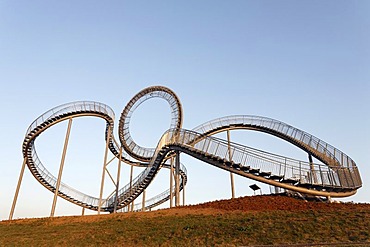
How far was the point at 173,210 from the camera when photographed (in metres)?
22.1

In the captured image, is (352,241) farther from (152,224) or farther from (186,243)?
(152,224)

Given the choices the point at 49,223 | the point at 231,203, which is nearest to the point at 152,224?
the point at 231,203

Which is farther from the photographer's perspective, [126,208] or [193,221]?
[126,208]

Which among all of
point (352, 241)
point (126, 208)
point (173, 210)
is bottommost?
point (352, 241)

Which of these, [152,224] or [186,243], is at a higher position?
[152,224]

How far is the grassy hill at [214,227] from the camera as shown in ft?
48.0

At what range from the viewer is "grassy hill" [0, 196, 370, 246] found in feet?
48.0

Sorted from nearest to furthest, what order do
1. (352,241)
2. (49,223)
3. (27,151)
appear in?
(352,241), (49,223), (27,151)

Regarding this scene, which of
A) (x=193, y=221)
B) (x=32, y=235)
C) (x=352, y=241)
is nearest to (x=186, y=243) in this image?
(x=193, y=221)

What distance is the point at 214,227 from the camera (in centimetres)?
1675

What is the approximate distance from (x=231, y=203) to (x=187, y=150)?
606cm

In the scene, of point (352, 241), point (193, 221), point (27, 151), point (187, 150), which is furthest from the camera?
point (27, 151)

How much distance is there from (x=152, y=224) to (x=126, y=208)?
20983 millimetres

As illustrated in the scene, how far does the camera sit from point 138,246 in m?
15.2
